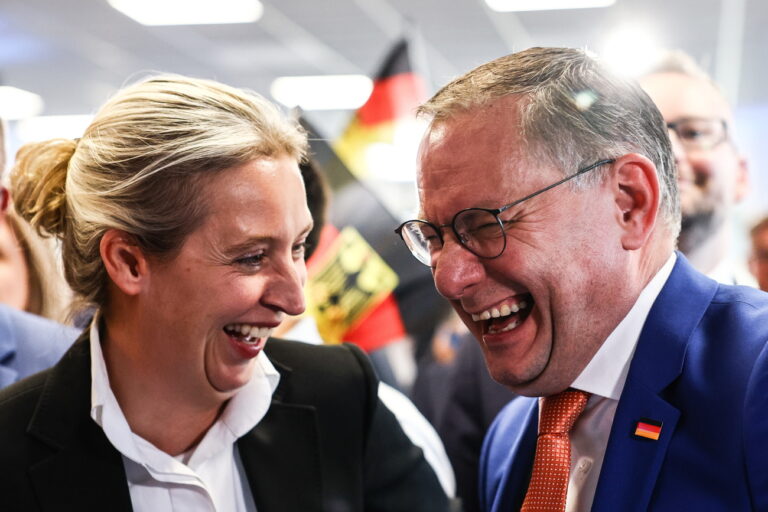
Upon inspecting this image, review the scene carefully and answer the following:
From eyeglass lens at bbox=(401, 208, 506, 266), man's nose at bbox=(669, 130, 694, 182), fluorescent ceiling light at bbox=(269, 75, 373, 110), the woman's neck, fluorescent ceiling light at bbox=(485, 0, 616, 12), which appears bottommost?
the woman's neck

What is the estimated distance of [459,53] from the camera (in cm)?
773

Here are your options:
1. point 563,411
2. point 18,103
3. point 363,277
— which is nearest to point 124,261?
point 563,411

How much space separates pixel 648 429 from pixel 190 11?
19.5ft

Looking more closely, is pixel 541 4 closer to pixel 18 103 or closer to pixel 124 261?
pixel 124 261

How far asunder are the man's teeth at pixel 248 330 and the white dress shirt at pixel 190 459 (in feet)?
0.48

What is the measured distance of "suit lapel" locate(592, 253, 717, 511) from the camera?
1259mm

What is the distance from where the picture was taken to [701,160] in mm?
2289

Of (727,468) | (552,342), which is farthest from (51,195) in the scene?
(727,468)

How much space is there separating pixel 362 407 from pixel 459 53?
247 inches

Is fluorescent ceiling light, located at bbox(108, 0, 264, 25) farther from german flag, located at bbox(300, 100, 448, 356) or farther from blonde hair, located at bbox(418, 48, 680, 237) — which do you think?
blonde hair, located at bbox(418, 48, 680, 237)

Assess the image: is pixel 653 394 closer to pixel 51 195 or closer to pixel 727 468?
pixel 727 468

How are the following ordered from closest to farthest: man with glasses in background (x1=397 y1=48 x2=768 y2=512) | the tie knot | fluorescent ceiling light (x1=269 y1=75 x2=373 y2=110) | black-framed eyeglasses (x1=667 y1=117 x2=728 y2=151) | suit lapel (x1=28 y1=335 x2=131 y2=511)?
1. man with glasses in background (x1=397 y1=48 x2=768 y2=512)
2. the tie knot
3. suit lapel (x1=28 y1=335 x2=131 y2=511)
4. black-framed eyeglasses (x1=667 y1=117 x2=728 y2=151)
5. fluorescent ceiling light (x1=269 y1=75 x2=373 y2=110)

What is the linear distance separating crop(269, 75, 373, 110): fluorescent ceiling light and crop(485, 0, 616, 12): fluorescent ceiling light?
7.45ft

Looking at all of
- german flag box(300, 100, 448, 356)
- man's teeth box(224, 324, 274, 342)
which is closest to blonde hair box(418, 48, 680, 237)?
man's teeth box(224, 324, 274, 342)
